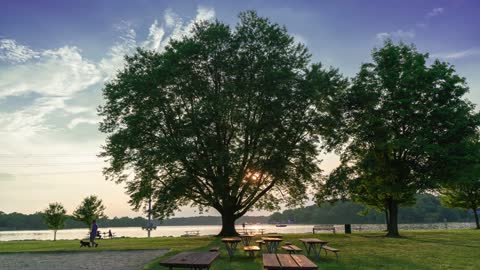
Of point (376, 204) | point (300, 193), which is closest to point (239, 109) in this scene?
point (300, 193)

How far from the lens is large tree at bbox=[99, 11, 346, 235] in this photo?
29.5 meters

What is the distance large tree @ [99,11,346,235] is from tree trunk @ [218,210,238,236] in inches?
3.6

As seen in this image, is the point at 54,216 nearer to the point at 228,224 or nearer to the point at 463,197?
the point at 228,224

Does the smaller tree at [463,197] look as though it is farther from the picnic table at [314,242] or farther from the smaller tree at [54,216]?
the smaller tree at [54,216]

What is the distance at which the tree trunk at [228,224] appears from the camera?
33062 mm

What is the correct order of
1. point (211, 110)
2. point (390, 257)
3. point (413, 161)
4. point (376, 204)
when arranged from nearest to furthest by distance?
1. point (390, 257)
2. point (211, 110)
3. point (413, 161)
4. point (376, 204)

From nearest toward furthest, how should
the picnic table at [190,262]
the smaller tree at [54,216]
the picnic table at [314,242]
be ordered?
the picnic table at [190,262] < the picnic table at [314,242] < the smaller tree at [54,216]

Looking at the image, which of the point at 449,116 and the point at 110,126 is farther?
the point at 110,126

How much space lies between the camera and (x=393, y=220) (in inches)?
1334

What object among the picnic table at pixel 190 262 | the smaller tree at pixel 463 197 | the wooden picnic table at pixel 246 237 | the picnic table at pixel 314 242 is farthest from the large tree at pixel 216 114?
the smaller tree at pixel 463 197

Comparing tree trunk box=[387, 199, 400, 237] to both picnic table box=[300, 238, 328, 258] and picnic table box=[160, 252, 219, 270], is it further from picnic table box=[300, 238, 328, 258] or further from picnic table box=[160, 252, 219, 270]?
picnic table box=[160, 252, 219, 270]

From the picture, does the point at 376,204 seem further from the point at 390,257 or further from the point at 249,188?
the point at 390,257

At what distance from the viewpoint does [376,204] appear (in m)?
41.9

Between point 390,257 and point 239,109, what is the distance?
54.3ft
